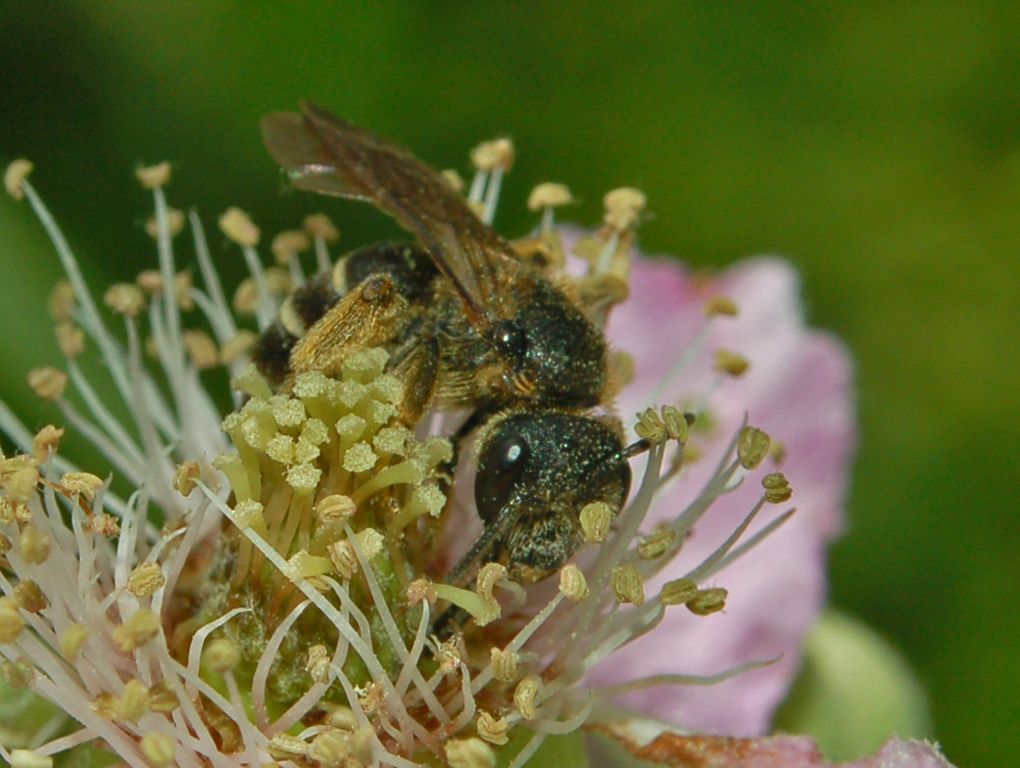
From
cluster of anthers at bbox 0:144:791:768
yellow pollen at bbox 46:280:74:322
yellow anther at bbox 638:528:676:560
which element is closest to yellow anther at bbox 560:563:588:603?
cluster of anthers at bbox 0:144:791:768

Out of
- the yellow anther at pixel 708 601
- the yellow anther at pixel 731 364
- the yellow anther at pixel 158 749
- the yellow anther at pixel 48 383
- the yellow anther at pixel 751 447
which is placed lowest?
the yellow anther at pixel 158 749

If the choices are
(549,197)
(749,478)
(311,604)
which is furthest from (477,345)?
(749,478)

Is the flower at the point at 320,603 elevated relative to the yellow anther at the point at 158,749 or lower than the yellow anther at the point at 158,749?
elevated

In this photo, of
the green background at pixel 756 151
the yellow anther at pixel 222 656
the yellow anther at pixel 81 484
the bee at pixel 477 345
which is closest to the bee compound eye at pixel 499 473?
the bee at pixel 477 345

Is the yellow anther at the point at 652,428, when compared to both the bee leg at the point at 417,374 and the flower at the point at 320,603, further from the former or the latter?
the bee leg at the point at 417,374

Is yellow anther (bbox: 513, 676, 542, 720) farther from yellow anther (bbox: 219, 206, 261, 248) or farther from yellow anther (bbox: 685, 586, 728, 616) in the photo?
yellow anther (bbox: 219, 206, 261, 248)

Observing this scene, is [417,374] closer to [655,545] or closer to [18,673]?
[655,545]

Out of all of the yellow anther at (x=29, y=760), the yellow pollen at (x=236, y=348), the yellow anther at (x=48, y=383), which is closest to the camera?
the yellow anther at (x=29, y=760)

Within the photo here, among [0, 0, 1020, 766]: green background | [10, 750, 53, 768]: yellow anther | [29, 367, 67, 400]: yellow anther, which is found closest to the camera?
[10, 750, 53, 768]: yellow anther
